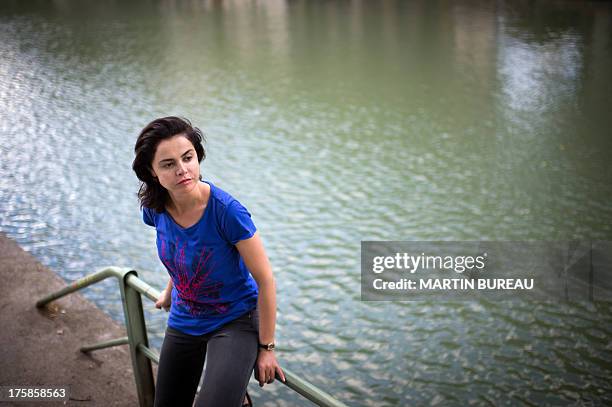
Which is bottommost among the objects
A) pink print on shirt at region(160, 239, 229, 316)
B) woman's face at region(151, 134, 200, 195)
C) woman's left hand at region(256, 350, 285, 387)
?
woman's left hand at region(256, 350, 285, 387)

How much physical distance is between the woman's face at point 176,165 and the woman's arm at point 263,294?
0.22 m

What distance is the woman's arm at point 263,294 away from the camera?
5.75ft

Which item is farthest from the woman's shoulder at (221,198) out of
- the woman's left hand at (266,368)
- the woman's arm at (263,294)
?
the woman's left hand at (266,368)

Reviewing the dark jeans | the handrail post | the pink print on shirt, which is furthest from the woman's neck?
the handrail post

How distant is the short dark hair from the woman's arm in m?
0.31

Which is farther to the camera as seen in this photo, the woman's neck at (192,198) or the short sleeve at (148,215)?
the short sleeve at (148,215)

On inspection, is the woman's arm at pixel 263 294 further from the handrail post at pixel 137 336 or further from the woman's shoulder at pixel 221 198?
the handrail post at pixel 137 336

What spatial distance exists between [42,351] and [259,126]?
4.78 m

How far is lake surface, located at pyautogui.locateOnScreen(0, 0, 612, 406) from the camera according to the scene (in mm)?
3855

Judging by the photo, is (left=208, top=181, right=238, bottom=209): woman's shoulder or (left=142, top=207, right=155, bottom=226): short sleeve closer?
(left=208, top=181, right=238, bottom=209): woman's shoulder

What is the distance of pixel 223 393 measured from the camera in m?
1.71

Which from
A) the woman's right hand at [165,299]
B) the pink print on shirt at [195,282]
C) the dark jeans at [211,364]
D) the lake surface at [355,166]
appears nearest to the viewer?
the dark jeans at [211,364]

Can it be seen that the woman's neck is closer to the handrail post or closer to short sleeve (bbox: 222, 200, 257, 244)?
short sleeve (bbox: 222, 200, 257, 244)

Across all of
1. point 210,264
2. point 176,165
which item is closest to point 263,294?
point 210,264
